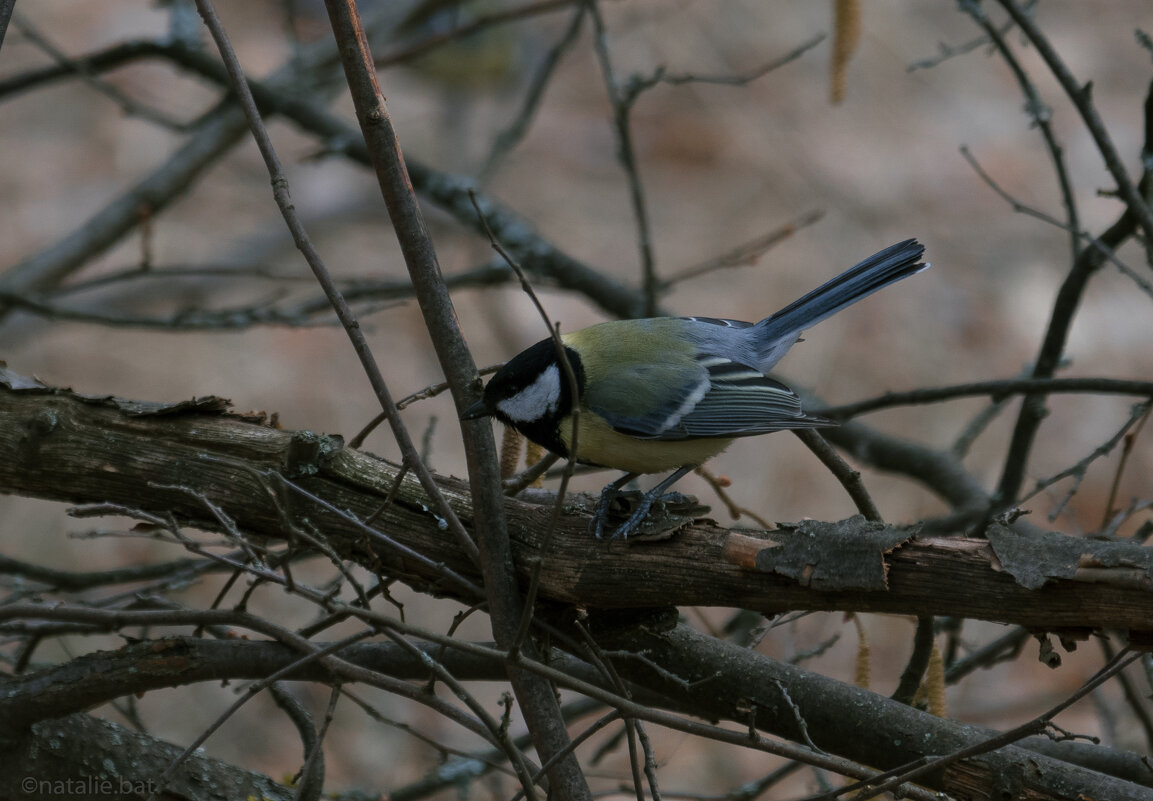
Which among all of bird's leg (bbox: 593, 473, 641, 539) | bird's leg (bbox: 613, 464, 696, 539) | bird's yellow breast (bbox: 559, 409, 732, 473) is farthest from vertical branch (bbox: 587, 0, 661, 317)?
bird's leg (bbox: 593, 473, 641, 539)

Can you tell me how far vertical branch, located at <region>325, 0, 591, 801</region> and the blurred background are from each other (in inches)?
132

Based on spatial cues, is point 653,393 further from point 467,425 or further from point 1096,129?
point 1096,129

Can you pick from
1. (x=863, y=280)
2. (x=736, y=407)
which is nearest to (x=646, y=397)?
(x=736, y=407)

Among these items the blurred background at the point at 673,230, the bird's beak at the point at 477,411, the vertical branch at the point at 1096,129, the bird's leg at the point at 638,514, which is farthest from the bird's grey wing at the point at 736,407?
the blurred background at the point at 673,230

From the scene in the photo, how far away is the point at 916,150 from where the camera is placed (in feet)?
27.8

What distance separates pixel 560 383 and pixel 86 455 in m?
1.07

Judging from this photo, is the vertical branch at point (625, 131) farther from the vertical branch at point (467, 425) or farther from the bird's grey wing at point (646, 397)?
the vertical branch at point (467, 425)

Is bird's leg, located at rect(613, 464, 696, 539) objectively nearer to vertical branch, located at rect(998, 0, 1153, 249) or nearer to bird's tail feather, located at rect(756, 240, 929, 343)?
bird's tail feather, located at rect(756, 240, 929, 343)

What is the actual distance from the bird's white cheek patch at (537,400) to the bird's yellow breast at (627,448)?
0.06 metres

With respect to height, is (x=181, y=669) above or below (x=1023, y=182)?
below

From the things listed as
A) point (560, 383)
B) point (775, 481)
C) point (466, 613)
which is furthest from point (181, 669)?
point (775, 481)

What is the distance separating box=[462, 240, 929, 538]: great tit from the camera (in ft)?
8.30

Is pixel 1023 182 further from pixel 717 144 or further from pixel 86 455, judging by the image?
pixel 86 455

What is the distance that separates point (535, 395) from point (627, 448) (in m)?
0.27
